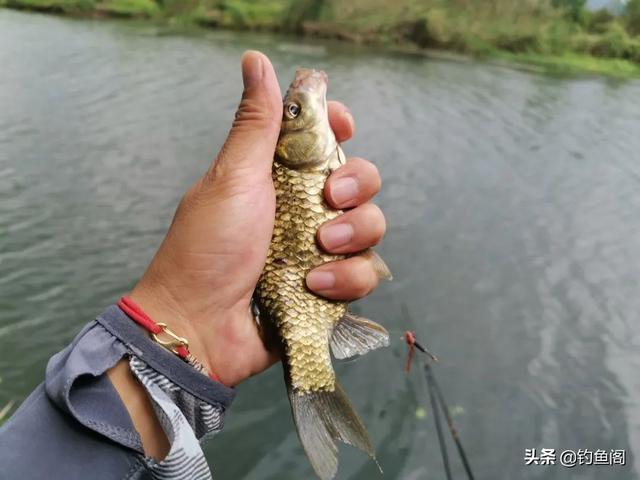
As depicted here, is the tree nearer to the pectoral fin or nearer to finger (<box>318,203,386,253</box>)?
finger (<box>318,203,386,253</box>)

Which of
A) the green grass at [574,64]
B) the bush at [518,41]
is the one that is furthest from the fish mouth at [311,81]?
the bush at [518,41]

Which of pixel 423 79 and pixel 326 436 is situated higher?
pixel 326 436

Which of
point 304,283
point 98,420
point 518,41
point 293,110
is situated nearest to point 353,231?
point 304,283

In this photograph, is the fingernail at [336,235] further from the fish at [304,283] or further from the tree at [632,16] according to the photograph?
the tree at [632,16]

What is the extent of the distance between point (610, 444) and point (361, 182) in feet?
15.5

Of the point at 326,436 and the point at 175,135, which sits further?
the point at 175,135

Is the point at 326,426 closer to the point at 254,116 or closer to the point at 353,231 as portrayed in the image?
the point at 353,231

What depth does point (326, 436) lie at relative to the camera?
2.22 m

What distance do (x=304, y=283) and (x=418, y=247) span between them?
22.8 feet

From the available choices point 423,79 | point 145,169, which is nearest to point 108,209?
point 145,169

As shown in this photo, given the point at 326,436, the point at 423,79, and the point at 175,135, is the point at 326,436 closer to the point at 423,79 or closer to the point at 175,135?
the point at 175,135

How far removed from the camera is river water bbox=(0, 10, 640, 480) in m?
5.77

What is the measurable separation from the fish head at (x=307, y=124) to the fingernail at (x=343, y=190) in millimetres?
115

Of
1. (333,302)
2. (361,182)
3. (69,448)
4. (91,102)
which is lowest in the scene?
(91,102)
